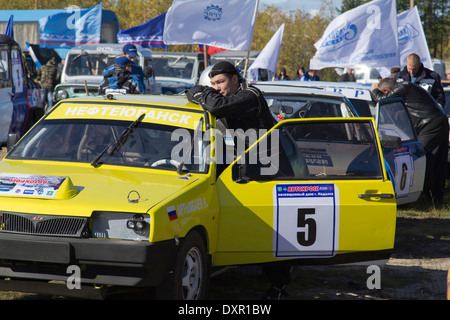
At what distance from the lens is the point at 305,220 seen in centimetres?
509

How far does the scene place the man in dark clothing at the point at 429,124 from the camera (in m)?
10.0

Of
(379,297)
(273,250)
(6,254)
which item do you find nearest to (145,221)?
(6,254)

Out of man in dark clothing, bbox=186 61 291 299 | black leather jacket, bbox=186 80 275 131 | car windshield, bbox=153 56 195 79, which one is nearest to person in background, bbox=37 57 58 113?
car windshield, bbox=153 56 195 79

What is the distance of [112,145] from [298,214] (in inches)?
59.1

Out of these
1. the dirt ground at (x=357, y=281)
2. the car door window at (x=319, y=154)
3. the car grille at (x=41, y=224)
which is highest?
the car door window at (x=319, y=154)

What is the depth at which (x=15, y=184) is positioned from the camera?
14.8 ft

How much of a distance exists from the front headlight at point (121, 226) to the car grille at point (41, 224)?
9 centimetres

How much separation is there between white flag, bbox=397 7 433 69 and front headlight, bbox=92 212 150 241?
10.5 metres

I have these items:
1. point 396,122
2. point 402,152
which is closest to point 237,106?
point 402,152

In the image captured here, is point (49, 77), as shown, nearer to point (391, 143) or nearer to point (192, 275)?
point (391, 143)

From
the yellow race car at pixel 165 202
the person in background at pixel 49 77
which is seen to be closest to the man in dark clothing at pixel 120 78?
the yellow race car at pixel 165 202

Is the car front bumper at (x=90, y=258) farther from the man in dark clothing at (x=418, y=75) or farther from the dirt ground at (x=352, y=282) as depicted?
the man in dark clothing at (x=418, y=75)
